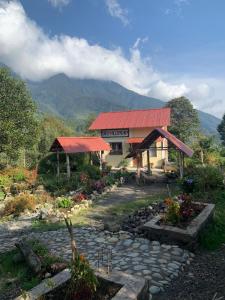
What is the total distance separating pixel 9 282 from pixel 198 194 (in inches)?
339

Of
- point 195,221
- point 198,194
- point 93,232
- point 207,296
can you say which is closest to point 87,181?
point 198,194

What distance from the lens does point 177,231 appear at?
7.70 metres

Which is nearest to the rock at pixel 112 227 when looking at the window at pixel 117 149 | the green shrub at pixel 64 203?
the green shrub at pixel 64 203

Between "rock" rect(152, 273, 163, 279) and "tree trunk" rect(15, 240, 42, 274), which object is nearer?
"rock" rect(152, 273, 163, 279)

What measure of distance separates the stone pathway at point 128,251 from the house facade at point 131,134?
2113 centimetres

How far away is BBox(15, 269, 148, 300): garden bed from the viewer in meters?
4.44

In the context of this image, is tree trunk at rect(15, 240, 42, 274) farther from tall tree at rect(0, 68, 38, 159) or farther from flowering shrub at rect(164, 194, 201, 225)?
tall tree at rect(0, 68, 38, 159)

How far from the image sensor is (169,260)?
684 centimetres

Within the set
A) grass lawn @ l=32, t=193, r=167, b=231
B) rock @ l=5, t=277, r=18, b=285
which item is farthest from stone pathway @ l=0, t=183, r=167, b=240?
rock @ l=5, t=277, r=18, b=285

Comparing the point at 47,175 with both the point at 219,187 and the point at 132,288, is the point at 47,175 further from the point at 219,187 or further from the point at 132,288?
the point at 132,288

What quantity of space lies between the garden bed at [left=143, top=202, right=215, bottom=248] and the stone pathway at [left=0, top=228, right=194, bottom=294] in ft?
0.73

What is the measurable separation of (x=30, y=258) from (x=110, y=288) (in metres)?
2.56

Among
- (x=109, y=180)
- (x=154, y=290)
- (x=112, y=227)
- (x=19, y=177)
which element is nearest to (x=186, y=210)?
(x=112, y=227)

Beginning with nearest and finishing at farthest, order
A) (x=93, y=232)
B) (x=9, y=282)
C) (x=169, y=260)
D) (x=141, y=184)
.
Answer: (x=9, y=282)
(x=169, y=260)
(x=93, y=232)
(x=141, y=184)
